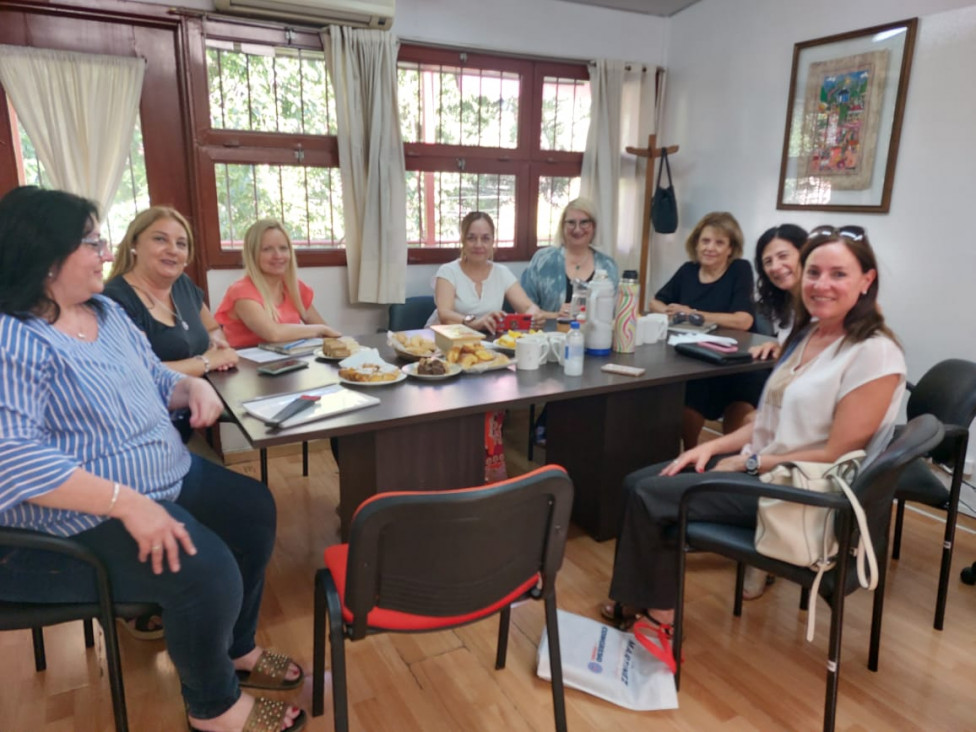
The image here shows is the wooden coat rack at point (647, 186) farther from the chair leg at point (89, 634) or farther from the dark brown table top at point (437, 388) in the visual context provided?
the chair leg at point (89, 634)

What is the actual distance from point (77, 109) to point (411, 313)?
171 centimetres

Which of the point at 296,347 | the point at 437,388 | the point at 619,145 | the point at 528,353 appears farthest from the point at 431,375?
the point at 619,145

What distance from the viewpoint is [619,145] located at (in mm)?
4004

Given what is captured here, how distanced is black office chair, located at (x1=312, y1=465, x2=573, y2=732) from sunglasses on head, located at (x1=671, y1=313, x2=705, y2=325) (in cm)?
183

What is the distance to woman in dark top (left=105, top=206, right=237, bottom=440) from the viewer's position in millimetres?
2049

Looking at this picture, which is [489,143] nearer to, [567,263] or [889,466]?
[567,263]

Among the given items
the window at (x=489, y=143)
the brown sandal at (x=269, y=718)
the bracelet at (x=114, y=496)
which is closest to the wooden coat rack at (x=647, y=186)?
the window at (x=489, y=143)

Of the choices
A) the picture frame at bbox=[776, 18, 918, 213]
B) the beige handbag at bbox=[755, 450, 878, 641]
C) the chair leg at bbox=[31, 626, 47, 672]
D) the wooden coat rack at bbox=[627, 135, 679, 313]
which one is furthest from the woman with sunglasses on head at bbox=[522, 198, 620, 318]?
the chair leg at bbox=[31, 626, 47, 672]

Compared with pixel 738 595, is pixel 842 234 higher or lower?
higher

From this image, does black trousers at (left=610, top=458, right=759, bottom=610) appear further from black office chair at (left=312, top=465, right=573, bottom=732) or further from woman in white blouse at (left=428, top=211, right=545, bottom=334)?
woman in white blouse at (left=428, top=211, right=545, bottom=334)

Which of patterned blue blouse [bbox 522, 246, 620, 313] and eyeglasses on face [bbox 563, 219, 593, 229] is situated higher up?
eyeglasses on face [bbox 563, 219, 593, 229]

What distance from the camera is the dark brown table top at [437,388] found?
158 cm

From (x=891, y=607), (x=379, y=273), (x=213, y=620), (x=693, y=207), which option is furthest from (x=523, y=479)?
(x=693, y=207)

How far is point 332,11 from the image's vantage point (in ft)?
9.86
